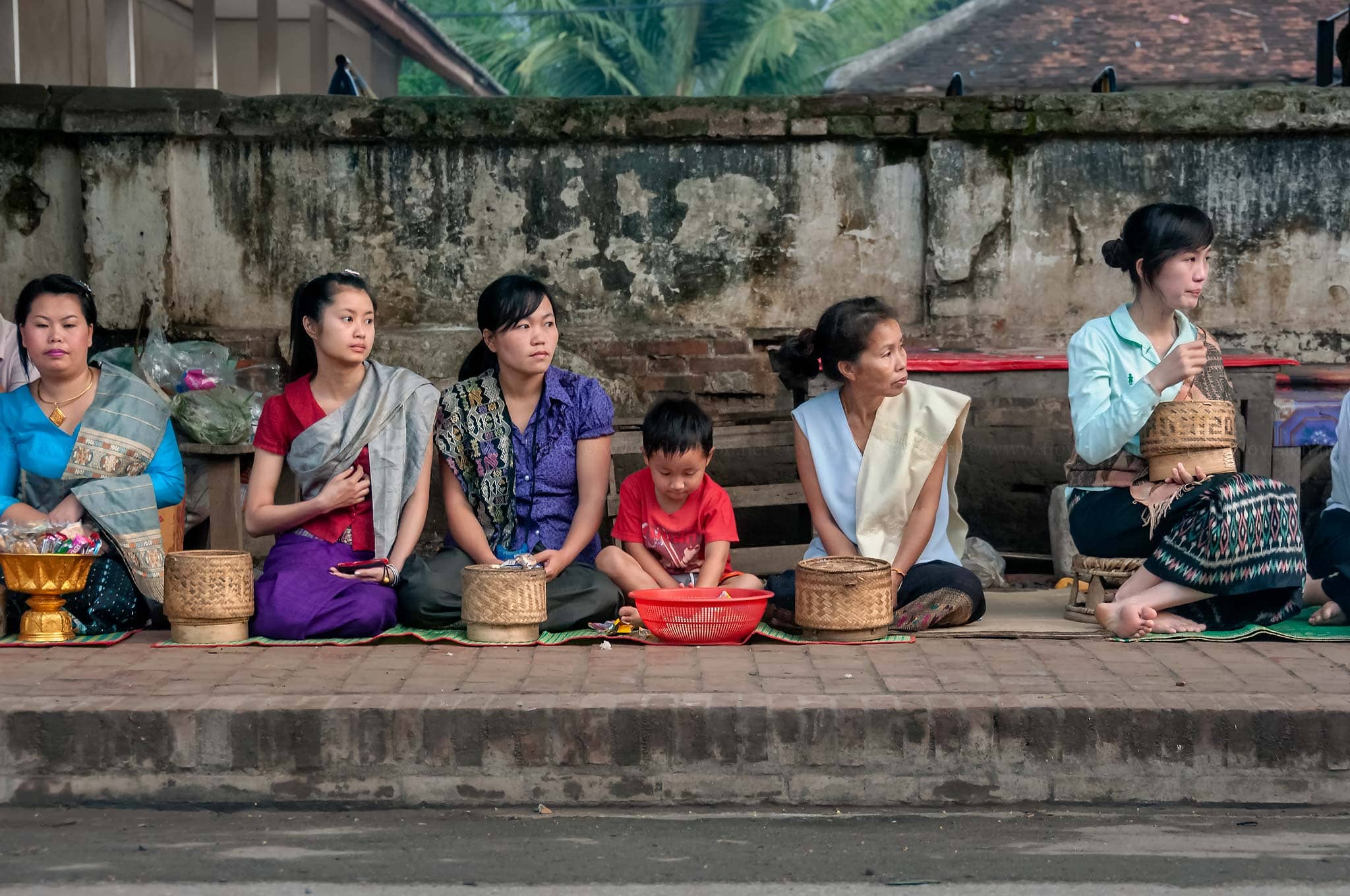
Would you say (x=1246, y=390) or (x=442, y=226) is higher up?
(x=442, y=226)

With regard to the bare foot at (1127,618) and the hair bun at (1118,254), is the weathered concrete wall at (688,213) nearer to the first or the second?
the hair bun at (1118,254)

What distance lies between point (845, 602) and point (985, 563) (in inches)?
67.7

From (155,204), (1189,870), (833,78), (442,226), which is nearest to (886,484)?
(1189,870)

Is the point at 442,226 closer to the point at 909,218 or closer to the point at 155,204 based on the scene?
the point at 155,204

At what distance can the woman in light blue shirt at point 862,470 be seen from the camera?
5.04 meters

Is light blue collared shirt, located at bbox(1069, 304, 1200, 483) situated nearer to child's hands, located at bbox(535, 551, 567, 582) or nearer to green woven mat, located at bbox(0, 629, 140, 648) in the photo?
child's hands, located at bbox(535, 551, 567, 582)

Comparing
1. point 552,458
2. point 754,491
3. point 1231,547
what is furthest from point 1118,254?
point 552,458

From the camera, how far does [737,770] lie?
12.7ft

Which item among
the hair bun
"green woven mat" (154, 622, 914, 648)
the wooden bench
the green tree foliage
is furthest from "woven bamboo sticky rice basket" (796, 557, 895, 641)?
the green tree foliage

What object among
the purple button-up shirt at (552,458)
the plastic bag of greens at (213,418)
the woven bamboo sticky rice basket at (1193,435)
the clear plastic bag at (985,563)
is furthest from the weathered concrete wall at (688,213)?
the woven bamboo sticky rice basket at (1193,435)

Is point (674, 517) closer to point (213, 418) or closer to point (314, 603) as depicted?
point (314, 603)

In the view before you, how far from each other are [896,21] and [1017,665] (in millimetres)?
27106

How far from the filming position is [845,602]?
4.69 meters

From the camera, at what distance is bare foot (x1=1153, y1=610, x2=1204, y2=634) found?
4828mm
